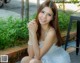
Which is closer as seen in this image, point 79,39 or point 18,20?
point 79,39

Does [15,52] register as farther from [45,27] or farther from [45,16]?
[45,16]

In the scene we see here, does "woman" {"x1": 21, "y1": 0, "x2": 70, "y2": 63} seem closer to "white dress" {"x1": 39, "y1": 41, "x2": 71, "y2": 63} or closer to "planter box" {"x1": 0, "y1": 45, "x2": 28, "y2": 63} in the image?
"white dress" {"x1": 39, "y1": 41, "x2": 71, "y2": 63}

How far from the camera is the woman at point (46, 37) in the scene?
3.04 m

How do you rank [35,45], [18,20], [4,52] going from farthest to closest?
[18,20] < [4,52] < [35,45]

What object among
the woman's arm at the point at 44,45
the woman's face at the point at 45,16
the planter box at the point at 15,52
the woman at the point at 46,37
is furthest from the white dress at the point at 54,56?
the planter box at the point at 15,52

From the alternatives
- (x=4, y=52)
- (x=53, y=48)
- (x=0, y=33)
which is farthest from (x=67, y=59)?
(x=0, y=33)

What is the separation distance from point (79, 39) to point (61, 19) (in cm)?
130

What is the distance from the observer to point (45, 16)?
3029 mm

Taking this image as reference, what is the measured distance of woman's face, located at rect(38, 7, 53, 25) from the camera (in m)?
3.03

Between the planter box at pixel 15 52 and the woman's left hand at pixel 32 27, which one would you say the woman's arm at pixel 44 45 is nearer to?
the woman's left hand at pixel 32 27

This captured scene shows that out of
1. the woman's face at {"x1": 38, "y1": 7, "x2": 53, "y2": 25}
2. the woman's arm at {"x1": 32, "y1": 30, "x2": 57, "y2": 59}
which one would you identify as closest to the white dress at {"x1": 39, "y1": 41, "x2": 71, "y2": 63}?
the woman's arm at {"x1": 32, "y1": 30, "x2": 57, "y2": 59}

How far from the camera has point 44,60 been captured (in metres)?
3.16

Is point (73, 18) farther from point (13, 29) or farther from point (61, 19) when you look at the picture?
point (61, 19)

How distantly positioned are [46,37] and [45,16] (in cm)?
24
